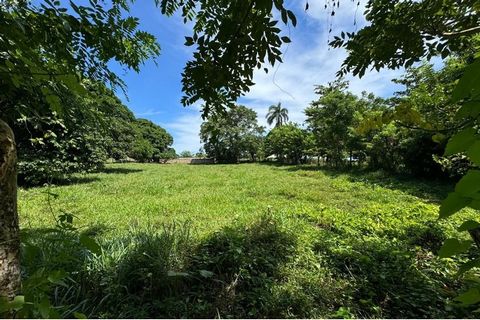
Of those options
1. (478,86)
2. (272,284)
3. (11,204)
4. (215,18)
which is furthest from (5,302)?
(272,284)

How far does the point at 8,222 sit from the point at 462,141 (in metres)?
1.10

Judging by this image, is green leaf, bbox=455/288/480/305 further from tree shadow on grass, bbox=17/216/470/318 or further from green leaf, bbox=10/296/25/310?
tree shadow on grass, bbox=17/216/470/318

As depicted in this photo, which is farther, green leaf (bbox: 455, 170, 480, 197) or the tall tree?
the tall tree

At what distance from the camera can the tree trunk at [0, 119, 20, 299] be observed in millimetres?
776

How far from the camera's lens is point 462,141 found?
0.42m

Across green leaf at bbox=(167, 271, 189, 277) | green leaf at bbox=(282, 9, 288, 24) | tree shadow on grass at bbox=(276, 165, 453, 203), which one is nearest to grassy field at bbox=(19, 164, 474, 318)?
green leaf at bbox=(167, 271, 189, 277)

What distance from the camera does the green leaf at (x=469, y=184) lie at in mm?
373

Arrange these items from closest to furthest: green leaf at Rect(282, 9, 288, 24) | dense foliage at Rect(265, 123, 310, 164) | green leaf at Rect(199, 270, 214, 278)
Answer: green leaf at Rect(282, 9, 288, 24) < green leaf at Rect(199, 270, 214, 278) < dense foliage at Rect(265, 123, 310, 164)

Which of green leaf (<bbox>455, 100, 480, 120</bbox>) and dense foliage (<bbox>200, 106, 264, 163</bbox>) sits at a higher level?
dense foliage (<bbox>200, 106, 264, 163</bbox>)

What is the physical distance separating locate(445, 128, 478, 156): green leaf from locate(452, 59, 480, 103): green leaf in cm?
5

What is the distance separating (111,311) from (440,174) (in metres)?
11.9

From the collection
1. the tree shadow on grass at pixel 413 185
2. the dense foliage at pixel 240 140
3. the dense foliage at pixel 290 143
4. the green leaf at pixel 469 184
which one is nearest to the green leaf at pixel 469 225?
the green leaf at pixel 469 184

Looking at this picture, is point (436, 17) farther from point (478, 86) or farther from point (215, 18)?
point (478, 86)

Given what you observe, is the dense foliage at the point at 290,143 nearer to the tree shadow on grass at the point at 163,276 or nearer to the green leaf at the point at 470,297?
the tree shadow on grass at the point at 163,276
